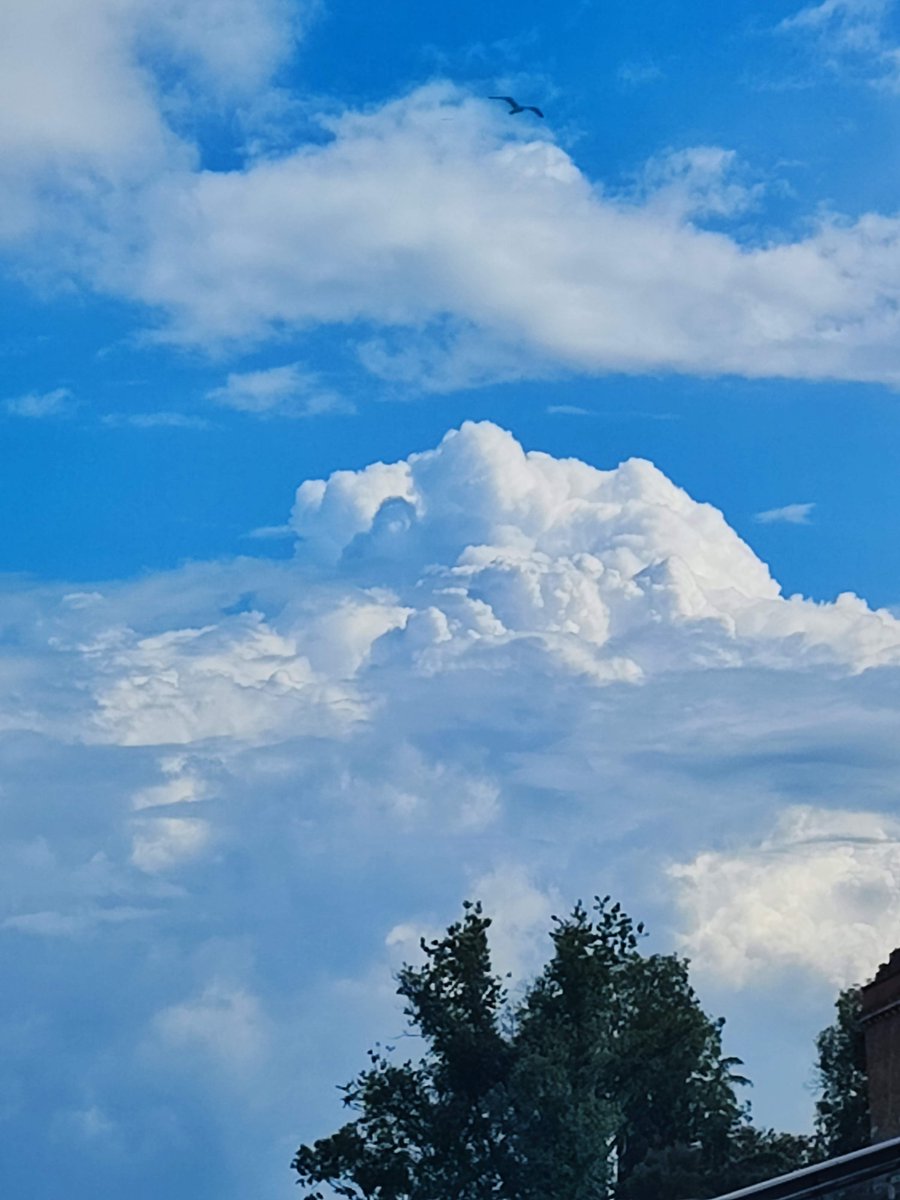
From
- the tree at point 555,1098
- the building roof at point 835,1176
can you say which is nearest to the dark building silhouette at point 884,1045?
the tree at point 555,1098

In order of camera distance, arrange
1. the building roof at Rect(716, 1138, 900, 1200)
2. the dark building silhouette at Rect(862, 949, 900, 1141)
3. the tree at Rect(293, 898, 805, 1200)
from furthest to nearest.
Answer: the tree at Rect(293, 898, 805, 1200) → the dark building silhouette at Rect(862, 949, 900, 1141) → the building roof at Rect(716, 1138, 900, 1200)

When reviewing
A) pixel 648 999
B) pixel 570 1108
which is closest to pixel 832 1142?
pixel 648 999

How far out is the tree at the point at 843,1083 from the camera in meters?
66.3

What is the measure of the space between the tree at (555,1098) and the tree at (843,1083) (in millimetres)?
2292

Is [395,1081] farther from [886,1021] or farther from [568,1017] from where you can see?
[886,1021]

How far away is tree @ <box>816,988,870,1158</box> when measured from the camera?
6631 centimetres

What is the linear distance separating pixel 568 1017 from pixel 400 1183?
8038mm

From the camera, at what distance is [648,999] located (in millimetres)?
69375

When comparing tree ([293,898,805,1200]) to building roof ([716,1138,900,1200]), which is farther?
tree ([293,898,805,1200])

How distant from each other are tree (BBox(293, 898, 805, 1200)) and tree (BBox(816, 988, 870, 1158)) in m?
2.29

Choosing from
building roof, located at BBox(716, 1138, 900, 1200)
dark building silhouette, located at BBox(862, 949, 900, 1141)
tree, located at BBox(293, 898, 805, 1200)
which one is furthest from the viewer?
tree, located at BBox(293, 898, 805, 1200)

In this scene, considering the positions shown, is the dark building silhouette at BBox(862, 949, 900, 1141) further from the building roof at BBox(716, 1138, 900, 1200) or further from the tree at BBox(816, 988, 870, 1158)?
the building roof at BBox(716, 1138, 900, 1200)

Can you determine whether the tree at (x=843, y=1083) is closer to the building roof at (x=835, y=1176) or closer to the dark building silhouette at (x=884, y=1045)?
the dark building silhouette at (x=884, y=1045)

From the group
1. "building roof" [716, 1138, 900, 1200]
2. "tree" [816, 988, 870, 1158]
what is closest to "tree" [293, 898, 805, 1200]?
"tree" [816, 988, 870, 1158]
